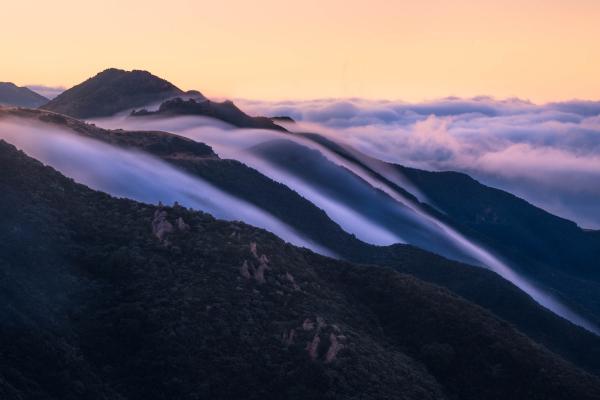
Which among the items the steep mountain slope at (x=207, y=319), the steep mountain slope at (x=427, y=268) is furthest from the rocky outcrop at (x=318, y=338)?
the steep mountain slope at (x=427, y=268)

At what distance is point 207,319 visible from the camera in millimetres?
76500

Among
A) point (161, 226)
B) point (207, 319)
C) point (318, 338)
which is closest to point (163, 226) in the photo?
point (161, 226)

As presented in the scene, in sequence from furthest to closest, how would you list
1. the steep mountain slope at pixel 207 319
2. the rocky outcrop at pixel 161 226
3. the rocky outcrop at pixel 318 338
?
the rocky outcrop at pixel 161 226, the rocky outcrop at pixel 318 338, the steep mountain slope at pixel 207 319

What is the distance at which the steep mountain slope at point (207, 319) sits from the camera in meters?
66.1

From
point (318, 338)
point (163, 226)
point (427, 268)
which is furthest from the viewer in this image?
point (427, 268)

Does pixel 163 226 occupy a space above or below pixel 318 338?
above

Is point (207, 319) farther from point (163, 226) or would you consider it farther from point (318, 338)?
point (163, 226)

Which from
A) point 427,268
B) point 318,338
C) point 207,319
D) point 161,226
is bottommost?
point 207,319

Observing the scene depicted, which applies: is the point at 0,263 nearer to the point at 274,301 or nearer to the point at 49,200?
the point at 49,200

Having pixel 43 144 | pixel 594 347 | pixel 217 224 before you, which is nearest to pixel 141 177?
pixel 43 144

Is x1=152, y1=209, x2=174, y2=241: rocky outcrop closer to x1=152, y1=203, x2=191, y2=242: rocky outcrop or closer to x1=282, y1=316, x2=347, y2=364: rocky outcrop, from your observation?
x1=152, y1=203, x2=191, y2=242: rocky outcrop

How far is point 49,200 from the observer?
307ft

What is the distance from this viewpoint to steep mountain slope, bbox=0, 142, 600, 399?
6606 centimetres

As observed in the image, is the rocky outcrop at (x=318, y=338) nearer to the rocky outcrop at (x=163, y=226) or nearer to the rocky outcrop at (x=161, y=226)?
the rocky outcrop at (x=163, y=226)
